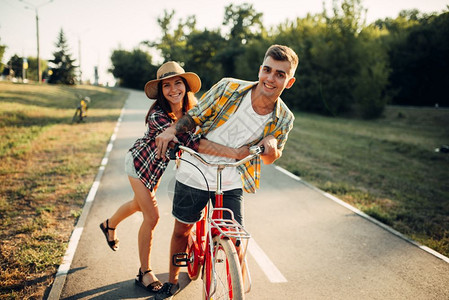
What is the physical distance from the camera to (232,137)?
280cm

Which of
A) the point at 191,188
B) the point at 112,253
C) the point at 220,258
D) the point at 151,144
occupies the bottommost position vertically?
the point at 112,253

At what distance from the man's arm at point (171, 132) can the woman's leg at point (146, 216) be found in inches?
24.6

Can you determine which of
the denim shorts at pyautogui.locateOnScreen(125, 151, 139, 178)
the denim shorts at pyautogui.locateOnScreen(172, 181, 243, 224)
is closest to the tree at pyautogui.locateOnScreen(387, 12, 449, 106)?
the denim shorts at pyautogui.locateOnScreen(172, 181, 243, 224)

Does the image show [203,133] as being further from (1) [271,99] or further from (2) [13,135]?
(2) [13,135]

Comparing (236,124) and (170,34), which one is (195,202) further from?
(170,34)

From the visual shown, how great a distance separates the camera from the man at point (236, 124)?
8.58 feet

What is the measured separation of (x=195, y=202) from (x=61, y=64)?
6297cm

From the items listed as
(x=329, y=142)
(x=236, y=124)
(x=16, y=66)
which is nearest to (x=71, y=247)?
(x=236, y=124)

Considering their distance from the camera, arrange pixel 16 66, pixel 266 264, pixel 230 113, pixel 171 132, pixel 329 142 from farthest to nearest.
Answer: pixel 16 66
pixel 329 142
pixel 266 264
pixel 230 113
pixel 171 132

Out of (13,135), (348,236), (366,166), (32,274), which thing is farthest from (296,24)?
(32,274)

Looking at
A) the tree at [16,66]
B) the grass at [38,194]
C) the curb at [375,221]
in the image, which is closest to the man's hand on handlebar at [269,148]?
the grass at [38,194]

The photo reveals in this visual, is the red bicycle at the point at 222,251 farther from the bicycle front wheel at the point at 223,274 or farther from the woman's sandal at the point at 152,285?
the woman's sandal at the point at 152,285

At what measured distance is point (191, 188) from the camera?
280 centimetres

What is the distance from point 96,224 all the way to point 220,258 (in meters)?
3.00
